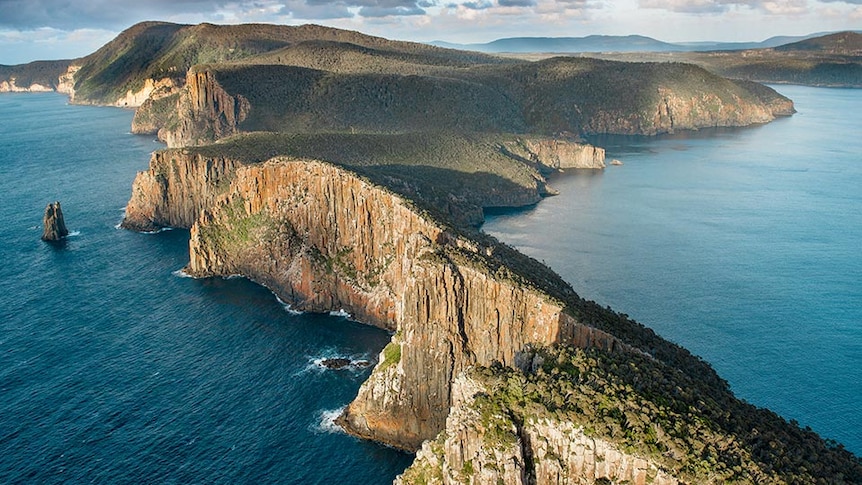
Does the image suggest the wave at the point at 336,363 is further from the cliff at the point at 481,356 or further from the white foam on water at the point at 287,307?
the white foam on water at the point at 287,307

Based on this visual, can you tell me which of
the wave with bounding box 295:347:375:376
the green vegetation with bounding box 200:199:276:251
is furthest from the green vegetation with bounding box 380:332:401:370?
the green vegetation with bounding box 200:199:276:251

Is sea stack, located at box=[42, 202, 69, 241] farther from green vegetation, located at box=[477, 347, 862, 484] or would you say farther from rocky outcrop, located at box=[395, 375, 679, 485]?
rocky outcrop, located at box=[395, 375, 679, 485]

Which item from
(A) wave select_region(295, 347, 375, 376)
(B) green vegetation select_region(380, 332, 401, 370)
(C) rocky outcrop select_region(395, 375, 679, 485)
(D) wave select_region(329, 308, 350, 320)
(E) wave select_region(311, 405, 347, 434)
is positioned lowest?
(E) wave select_region(311, 405, 347, 434)

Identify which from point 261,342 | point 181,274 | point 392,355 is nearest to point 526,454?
point 392,355

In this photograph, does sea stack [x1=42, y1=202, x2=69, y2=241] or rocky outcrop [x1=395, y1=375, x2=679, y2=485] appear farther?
sea stack [x1=42, y1=202, x2=69, y2=241]

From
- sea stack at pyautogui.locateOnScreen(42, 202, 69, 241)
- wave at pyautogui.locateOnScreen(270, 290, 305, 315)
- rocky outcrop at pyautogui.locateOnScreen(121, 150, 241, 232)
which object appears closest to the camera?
wave at pyautogui.locateOnScreen(270, 290, 305, 315)

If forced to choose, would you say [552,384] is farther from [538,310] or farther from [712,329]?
[712,329]

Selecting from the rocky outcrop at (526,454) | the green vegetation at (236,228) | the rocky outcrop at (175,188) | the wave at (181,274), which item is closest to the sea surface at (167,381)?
the wave at (181,274)

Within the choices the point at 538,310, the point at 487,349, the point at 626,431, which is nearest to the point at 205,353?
the point at 487,349
